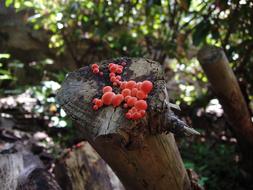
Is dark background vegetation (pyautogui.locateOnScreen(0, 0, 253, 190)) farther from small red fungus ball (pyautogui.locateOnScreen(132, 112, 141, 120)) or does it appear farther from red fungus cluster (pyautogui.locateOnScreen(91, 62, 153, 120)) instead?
A: small red fungus ball (pyautogui.locateOnScreen(132, 112, 141, 120))

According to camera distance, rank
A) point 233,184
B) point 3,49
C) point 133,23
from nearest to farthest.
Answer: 1. point 233,184
2. point 133,23
3. point 3,49

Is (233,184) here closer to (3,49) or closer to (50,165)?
(50,165)

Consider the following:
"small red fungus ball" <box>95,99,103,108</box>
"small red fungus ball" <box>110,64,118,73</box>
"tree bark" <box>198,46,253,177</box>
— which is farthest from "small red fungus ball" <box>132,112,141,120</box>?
"tree bark" <box>198,46,253,177</box>

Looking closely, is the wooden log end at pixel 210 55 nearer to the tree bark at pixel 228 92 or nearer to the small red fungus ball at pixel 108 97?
the tree bark at pixel 228 92

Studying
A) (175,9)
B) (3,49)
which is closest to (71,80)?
(175,9)

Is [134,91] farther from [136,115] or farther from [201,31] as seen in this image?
[201,31]

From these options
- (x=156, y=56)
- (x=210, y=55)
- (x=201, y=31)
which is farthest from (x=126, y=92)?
(x=156, y=56)
